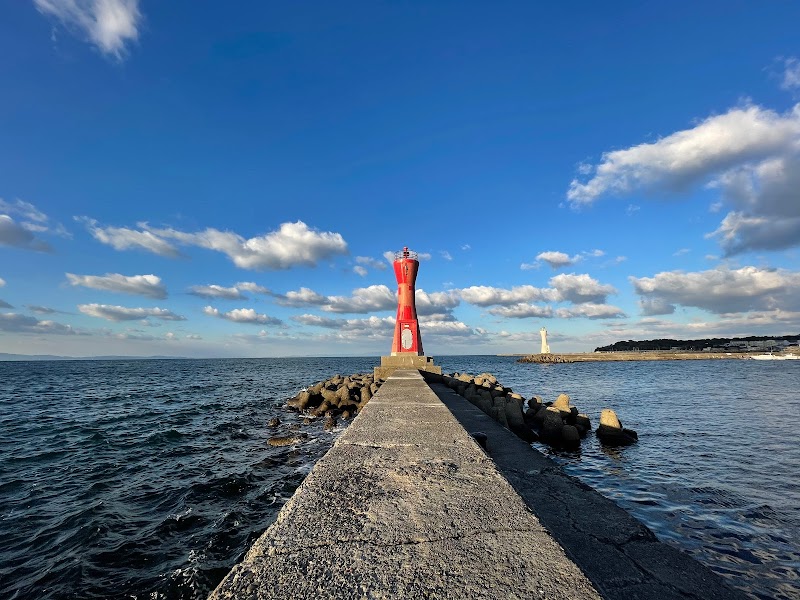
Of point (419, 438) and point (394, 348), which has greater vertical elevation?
point (394, 348)

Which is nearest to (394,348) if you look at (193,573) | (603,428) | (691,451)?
(603,428)

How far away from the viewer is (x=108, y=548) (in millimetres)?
4734

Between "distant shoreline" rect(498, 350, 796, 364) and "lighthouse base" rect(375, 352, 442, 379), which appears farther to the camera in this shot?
"distant shoreline" rect(498, 350, 796, 364)

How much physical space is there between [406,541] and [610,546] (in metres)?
2.57

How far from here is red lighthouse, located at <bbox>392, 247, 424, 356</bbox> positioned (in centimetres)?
1827

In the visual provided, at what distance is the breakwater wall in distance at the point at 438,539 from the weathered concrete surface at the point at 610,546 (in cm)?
1

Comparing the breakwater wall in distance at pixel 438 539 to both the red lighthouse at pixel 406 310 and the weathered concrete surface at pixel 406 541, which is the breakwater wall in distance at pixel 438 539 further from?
the red lighthouse at pixel 406 310

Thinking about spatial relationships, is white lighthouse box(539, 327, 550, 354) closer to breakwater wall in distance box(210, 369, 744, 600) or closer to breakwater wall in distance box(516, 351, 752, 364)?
breakwater wall in distance box(516, 351, 752, 364)

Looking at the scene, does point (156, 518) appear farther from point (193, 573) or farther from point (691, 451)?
point (691, 451)

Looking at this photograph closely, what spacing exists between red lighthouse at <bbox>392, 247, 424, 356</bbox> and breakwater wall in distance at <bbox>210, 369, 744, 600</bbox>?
13.9 m

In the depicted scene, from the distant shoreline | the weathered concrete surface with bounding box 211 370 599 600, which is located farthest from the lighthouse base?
the distant shoreline

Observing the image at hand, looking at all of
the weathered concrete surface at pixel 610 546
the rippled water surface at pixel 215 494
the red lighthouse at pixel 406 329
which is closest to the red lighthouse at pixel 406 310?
the red lighthouse at pixel 406 329

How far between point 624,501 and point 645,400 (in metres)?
14.8

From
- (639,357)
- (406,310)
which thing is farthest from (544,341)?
(406,310)
